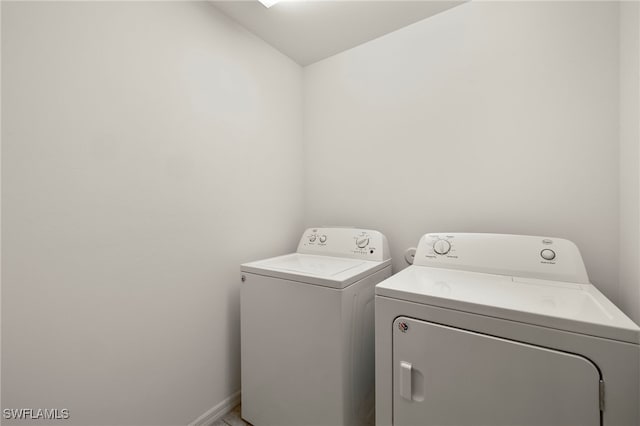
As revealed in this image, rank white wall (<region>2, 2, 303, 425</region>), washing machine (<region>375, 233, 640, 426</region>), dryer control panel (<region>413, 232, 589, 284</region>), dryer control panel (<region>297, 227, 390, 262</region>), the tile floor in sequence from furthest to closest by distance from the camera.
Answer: dryer control panel (<region>297, 227, 390, 262</region>) < the tile floor < dryer control panel (<region>413, 232, 589, 284</region>) < white wall (<region>2, 2, 303, 425</region>) < washing machine (<region>375, 233, 640, 426</region>)

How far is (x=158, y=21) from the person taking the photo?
1.25 m

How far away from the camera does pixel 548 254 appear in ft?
3.77

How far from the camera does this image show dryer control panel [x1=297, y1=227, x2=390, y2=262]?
1.60 m

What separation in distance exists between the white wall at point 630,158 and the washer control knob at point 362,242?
1.09 m

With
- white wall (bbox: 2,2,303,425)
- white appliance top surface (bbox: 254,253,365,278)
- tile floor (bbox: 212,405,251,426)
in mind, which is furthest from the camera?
tile floor (bbox: 212,405,251,426)

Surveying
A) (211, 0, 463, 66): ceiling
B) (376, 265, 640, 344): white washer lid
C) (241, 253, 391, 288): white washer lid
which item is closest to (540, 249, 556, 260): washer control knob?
(376, 265, 640, 344): white washer lid

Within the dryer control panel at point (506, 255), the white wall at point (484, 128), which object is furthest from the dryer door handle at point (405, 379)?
the white wall at point (484, 128)

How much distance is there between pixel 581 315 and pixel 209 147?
5.44 ft

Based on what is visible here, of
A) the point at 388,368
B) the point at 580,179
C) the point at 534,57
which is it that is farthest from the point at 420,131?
the point at 388,368

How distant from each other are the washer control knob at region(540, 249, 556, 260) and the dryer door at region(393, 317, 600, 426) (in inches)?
21.0

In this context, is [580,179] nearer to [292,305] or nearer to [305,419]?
[292,305]

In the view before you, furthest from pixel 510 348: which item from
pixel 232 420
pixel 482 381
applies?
pixel 232 420

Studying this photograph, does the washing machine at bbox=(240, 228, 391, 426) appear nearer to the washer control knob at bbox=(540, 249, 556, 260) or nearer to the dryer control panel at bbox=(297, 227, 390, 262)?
the dryer control panel at bbox=(297, 227, 390, 262)

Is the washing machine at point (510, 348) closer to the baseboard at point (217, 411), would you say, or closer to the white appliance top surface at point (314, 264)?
the white appliance top surface at point (314, 264)
